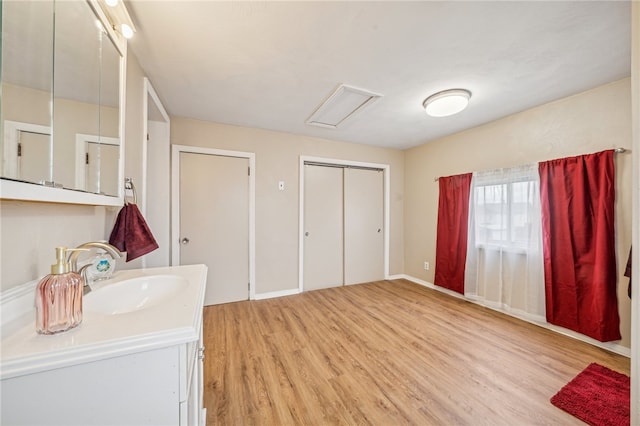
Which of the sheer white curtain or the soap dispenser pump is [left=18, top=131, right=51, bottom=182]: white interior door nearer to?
the soap dispenser pump

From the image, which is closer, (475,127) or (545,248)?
(545,248)

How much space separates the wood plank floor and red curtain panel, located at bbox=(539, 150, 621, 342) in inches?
9.7

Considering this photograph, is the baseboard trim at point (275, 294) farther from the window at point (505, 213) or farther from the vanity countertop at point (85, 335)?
the window at point (505, 213)

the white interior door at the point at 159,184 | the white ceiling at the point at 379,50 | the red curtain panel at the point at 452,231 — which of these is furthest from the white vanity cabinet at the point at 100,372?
the red curtain panel at the point at 452,231

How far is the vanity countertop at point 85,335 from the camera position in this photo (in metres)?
0.52

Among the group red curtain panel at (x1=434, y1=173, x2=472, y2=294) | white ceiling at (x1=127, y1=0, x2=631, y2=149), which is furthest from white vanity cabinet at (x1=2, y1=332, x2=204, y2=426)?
red curtain panel at (x1=434, y1=173, x2=472, y2=294)

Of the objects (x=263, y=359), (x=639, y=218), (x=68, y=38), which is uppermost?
(x=68, y=38)

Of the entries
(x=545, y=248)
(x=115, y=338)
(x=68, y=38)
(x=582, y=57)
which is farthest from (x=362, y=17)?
(x=545, y=248)

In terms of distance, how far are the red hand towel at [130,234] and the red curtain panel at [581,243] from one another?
346cm

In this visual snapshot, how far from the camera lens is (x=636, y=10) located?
2.76ft

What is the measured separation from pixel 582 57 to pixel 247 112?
9.42ft

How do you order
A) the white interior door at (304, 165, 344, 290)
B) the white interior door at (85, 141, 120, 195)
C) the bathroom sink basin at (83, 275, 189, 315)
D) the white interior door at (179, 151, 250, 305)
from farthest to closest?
1. the white interior door at (304, 165, 344, 290)
2. the white interior door at (179, 151, 250, 305)
3. the white interior door at (85, 141, 120, 195)
4. the bathroom sink basin at (83, 275, 189, 315)

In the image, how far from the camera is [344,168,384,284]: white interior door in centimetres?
368

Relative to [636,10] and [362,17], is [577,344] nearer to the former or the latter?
[636,10]
